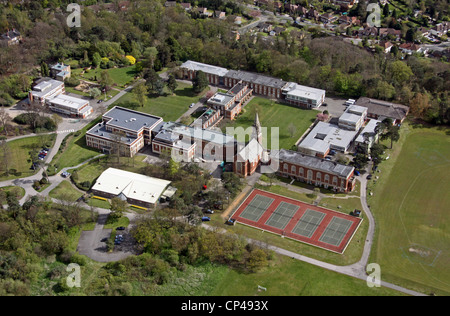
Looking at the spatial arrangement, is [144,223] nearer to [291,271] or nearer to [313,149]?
[291,271]

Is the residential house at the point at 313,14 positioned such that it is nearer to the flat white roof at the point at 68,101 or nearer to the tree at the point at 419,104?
the tree at the point at 419,104

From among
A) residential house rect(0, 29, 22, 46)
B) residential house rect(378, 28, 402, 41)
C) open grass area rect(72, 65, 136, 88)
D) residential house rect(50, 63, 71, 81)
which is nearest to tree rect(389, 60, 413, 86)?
residential house rect(378, 28, 402, 41)

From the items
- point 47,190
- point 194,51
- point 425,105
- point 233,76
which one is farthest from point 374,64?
point 47,190

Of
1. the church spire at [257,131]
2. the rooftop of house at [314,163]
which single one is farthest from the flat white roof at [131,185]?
the rooftop of house at [314,163]

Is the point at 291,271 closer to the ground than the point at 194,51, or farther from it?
closer to the ground

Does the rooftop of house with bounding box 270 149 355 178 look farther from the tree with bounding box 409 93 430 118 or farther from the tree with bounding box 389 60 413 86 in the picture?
the tree with bounding box 389 60 413 86

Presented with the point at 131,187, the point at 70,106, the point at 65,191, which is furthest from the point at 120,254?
the point at 70,106
